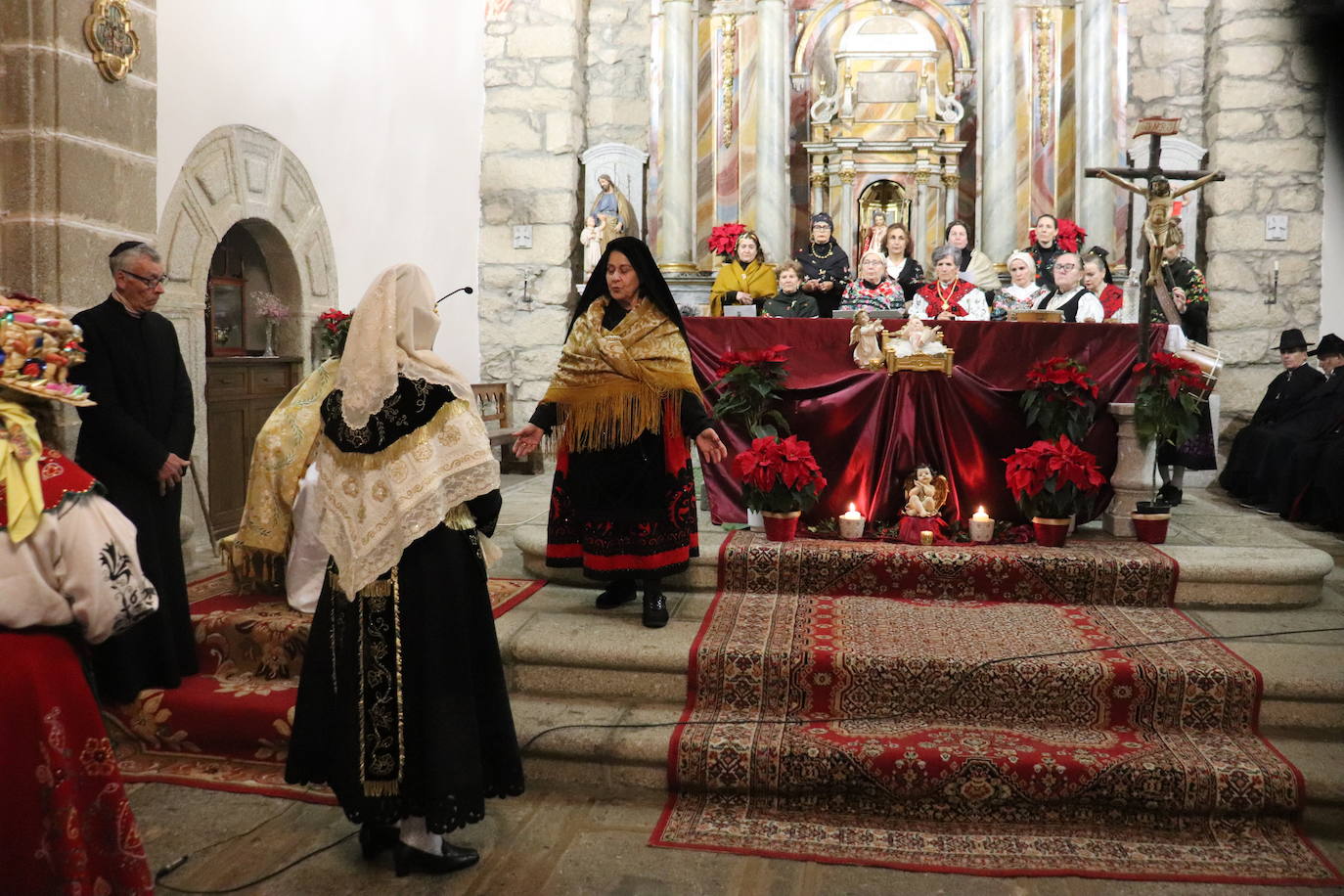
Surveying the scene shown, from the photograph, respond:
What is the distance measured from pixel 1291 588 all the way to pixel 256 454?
13.9 ft

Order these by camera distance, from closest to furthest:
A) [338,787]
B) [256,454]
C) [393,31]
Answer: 1. [338,787]
2. [256,454]
3. [393,31]

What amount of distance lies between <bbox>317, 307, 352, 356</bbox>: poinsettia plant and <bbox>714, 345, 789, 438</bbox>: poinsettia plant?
6.71ft

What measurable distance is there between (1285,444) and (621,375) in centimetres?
531

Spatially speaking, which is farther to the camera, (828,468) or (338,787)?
(828,468)

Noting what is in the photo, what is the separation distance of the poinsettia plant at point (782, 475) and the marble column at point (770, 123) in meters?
4.61

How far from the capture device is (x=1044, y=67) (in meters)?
8.77

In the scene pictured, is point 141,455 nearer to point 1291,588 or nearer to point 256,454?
point 256,454

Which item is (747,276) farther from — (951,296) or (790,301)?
(951,296)

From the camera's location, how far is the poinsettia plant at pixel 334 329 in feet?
18.6

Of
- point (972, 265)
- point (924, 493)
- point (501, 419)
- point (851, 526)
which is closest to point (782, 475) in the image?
point (851, 526)

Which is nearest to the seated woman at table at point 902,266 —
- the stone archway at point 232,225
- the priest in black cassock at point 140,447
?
the stone archway at point 232,225

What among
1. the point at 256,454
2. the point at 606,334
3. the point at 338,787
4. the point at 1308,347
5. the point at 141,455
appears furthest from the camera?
the point at 1308,347

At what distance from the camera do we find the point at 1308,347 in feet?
27.4

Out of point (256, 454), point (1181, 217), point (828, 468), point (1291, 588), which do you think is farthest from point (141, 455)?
point (1181, 217)
